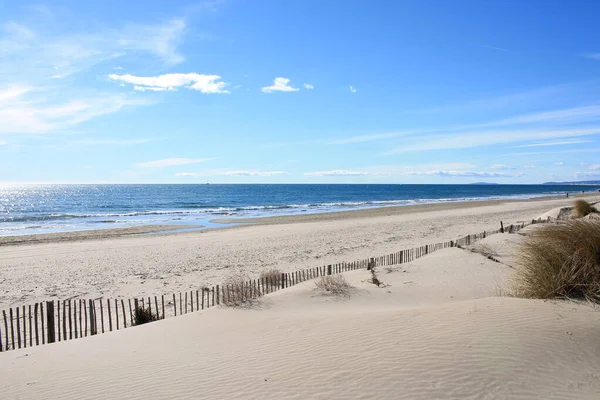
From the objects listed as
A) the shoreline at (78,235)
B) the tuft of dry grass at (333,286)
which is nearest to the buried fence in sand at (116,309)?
the tuft of dry grass at (333,286)

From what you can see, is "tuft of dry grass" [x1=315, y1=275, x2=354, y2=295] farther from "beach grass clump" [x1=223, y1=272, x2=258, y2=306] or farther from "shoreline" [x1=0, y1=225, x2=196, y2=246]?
"shoreline" [x1=0, y1=225, x2=196, y2=246]

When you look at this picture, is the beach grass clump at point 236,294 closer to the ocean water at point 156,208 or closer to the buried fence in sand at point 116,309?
the buried fence in sand at point 116,309

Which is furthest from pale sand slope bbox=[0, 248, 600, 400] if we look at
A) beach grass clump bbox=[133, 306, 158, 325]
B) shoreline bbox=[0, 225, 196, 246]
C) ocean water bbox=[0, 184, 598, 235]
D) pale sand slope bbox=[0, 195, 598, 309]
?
ocean water bbox=[0, 184, 598, 235]

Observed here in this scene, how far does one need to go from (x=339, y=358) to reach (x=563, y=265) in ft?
16.2

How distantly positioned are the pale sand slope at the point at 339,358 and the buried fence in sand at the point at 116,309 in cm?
94

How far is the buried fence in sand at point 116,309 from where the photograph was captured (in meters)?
7.75

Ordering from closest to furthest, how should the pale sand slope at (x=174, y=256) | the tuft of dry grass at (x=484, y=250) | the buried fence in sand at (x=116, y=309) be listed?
1. the buried fence in sand at (x=116, y=309)
2. the pale sand slope at (x=174, y=256)
3. the tuft of dry grass at (x=484, y=250)

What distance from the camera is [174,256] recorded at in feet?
64.3

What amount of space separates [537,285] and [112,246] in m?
22.5

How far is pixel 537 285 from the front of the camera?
753 cm

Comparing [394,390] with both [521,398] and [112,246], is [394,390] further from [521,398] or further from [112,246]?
[112,246]

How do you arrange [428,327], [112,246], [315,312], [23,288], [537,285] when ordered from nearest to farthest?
[428,327], [537,285], [315,312], [23,288], [112,246]

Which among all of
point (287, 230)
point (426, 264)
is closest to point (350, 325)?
point (426, 264)

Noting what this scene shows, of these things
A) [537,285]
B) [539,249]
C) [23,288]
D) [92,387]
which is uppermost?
[539,249]
